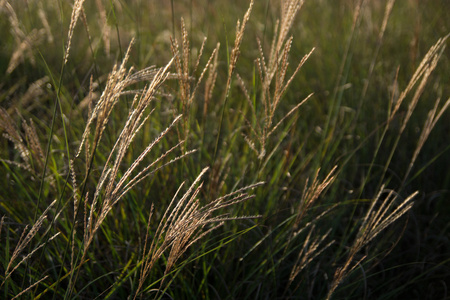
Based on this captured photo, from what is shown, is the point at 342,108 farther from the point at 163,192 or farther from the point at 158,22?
the point at 158,22

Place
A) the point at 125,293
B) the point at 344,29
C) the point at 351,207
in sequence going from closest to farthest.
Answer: the point at 125,293 → the point at 351,207 → the point at 344,29

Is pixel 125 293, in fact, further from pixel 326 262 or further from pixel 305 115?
pixel 305 115

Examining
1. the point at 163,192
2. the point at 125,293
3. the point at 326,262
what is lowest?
the point at 326,262

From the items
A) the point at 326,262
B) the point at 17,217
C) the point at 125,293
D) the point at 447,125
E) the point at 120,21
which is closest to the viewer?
the point at 125,293

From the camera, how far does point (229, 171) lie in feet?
6.95

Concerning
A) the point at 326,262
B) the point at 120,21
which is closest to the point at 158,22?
the point at 120,21

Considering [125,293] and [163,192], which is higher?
[163,192]

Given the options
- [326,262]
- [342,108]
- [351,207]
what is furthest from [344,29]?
[326,262]

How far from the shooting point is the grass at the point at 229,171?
145 centimetres

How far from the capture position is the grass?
145 centimetres

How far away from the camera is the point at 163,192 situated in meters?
2.05

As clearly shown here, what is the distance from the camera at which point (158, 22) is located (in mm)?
4379

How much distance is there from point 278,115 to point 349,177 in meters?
0.61

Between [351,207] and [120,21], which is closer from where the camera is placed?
[351,207]
